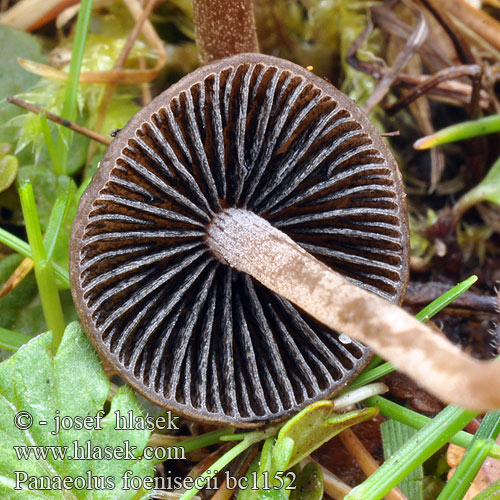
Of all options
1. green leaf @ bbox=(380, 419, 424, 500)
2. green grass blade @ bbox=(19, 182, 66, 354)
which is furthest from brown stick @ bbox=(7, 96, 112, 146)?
green leaf @ bbox=(380, 419, 424, 500)

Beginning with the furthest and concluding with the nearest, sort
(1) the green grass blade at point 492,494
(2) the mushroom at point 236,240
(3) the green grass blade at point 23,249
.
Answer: (3) the green grass blade at point 23,249 → (2) the mushroom at point 236,240 → (1) the green grass blade at point 492,494

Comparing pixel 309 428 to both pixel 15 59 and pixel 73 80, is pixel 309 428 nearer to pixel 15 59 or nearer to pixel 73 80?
pixel 73 80

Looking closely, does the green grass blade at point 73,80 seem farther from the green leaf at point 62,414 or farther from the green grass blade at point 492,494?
the green grass blade at point 492,494

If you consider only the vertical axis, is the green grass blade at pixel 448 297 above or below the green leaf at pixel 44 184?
below

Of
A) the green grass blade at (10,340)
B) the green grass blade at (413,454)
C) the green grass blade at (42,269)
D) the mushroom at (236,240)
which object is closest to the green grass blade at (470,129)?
the mushroom at (236,240)

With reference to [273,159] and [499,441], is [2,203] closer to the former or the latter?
[273,159]

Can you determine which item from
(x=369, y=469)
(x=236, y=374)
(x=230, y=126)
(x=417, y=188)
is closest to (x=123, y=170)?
(x=230, y=126)

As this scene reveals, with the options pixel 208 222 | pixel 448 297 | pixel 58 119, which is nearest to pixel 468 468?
pixel 448 297
